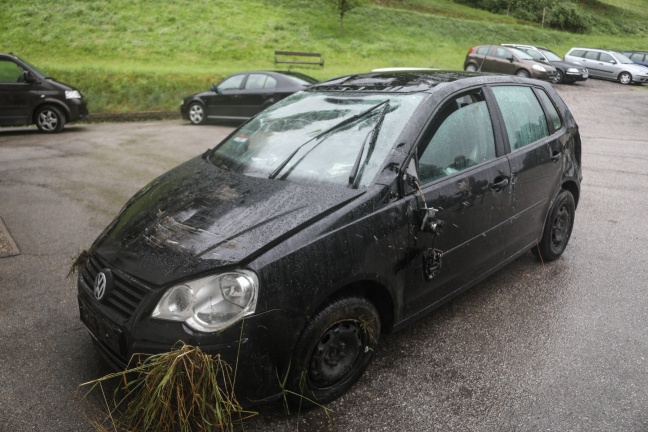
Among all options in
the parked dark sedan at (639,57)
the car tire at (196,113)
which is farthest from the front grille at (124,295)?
the parked dark sedan at (639,57)

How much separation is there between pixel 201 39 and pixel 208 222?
25196 mm

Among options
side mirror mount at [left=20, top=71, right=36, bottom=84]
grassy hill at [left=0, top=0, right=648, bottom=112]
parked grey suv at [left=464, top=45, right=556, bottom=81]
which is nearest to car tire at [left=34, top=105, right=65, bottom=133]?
side mirror mount at [left=20, top=71, right=36, bottom=84]

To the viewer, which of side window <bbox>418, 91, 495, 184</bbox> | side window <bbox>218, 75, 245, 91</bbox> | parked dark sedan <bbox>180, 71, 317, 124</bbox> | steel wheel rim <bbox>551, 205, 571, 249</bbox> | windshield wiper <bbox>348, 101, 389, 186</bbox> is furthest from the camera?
side window <bbox>218, 75, 245, 91</bbox>

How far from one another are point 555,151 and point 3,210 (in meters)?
6.20

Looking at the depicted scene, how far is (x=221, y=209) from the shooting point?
311cm

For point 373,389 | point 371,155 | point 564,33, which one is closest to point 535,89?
point 371,155

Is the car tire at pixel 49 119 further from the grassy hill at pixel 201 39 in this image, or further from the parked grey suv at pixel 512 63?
the parked grey suv at pixel 512 63

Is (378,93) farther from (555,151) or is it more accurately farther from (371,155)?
(555,151)

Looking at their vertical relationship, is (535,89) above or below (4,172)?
above

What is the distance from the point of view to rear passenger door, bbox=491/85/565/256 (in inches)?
162

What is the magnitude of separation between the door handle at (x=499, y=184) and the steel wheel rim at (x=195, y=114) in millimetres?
11838

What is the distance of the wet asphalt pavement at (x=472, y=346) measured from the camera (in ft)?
9.50

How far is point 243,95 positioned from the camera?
13898 mm

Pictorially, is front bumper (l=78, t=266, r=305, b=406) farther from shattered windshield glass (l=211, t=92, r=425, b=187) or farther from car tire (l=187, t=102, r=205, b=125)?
car tire (l=187, t=102, r=205, b=125)
